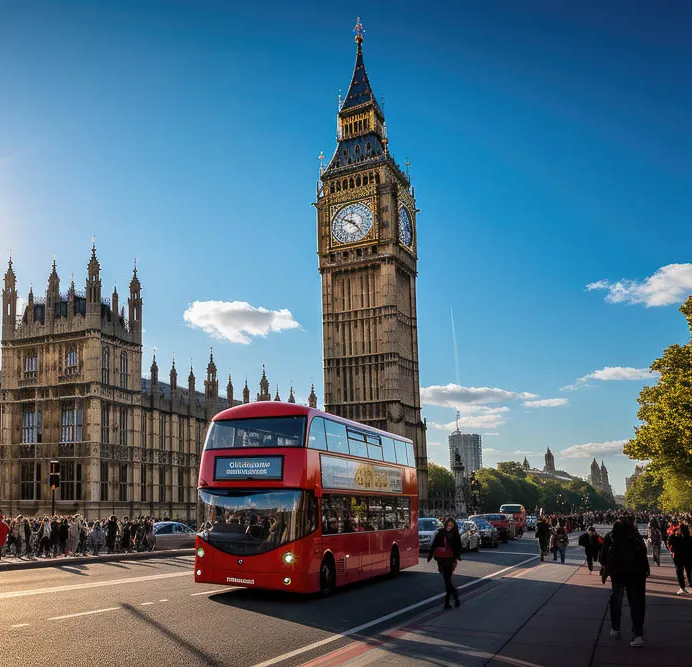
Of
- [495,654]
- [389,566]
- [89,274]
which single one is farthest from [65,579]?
[89,274]

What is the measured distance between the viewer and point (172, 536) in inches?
1497

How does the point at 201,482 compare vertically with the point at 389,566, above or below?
above

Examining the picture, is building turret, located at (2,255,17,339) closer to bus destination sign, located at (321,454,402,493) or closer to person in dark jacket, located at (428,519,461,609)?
bus destination sign, located at (321,454,402,493)

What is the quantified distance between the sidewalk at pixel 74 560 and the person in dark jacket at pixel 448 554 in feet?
49.6

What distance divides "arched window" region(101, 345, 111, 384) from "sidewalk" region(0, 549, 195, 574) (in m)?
17.6

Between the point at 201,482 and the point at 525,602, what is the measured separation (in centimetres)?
770

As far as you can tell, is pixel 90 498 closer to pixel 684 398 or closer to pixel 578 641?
pixel 684 398

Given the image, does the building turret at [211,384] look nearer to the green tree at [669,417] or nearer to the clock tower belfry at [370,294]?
the clock tower belfry at [370,294]

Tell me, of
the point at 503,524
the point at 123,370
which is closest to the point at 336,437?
the point at 503,524

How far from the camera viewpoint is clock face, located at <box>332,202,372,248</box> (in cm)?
8506

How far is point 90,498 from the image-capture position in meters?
46.8

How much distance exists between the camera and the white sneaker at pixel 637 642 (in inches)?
443

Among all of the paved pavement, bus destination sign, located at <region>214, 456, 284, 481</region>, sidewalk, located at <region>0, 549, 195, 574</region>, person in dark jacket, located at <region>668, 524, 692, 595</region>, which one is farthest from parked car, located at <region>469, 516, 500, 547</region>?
bus destination sign, located at <region>214, 456, 284, 481</region>

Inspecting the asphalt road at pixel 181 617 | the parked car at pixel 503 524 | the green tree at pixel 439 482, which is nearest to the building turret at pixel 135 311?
the parked car at pixel 503 524
